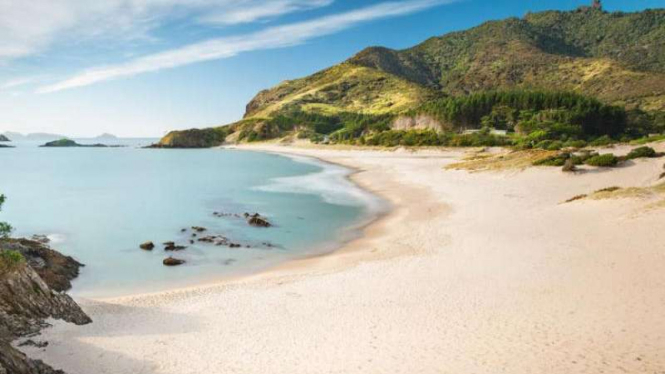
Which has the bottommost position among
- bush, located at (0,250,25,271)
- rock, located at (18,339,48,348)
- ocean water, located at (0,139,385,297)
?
ocean water, located at (0,139,385,297)

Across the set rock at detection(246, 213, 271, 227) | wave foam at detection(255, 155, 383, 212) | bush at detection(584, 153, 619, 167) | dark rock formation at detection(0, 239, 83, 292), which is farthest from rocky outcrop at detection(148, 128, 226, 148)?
dark rock formation at detection(0, 239, 83, 292)

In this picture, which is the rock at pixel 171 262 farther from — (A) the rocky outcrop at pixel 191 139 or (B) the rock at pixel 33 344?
(A) the rocky outcrop at pixel 191 139

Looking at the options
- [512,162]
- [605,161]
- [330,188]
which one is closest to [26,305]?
[330,188]

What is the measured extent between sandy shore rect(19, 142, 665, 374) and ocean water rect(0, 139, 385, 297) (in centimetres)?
313

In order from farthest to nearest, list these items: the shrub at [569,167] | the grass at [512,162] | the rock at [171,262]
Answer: the grass at [512,162]
the shrub at [569,167]
the rock at [171,262]

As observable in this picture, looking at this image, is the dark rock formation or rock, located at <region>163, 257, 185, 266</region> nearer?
the dark rock formation

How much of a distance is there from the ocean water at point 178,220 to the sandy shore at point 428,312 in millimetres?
3130

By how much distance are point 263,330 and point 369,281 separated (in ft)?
17.1

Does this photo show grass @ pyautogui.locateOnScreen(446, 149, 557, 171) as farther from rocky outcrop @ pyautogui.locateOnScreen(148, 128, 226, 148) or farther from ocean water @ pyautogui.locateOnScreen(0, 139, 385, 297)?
rocky outcrop @ pyautogui.locateOnScreen(148, 128, 226, 148)

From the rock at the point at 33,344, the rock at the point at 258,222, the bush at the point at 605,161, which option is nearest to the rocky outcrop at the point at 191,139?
the rock at the point at 258,222

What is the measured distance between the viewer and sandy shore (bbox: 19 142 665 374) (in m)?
10.4

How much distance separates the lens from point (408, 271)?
A: 1730 centimetres

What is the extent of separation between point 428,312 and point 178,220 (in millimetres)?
24464

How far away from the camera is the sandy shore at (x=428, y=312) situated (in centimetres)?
1038
